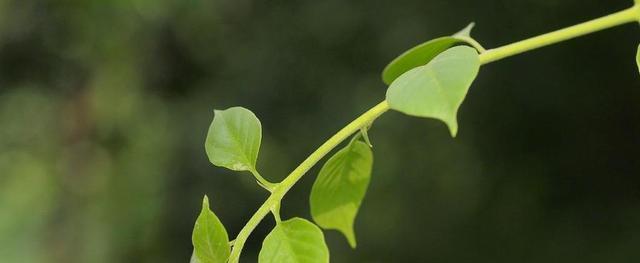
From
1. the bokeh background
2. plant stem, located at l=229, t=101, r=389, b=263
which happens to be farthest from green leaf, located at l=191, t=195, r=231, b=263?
the bokeh background

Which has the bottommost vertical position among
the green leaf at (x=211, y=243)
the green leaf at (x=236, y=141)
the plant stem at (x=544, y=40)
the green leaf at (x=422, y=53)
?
the green leaf at (x=211, y=243)

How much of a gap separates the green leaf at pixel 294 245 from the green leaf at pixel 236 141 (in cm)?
3

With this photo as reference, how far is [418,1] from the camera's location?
138 cm

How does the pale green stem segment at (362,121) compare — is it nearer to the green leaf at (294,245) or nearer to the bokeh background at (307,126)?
the green leaf at (294,245)

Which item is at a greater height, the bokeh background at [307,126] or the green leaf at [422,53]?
the green leaf at [422,53]

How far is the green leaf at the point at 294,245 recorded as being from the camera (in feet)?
0.66

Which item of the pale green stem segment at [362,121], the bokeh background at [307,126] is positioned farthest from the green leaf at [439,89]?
the bokeh background at [307,126]

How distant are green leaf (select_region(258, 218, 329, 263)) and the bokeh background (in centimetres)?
115

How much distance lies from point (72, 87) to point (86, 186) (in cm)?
21

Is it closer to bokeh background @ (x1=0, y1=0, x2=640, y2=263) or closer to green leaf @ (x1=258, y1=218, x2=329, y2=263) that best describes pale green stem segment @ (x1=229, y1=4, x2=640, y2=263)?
green leaf @ (x1=258, y1=218, x2=329, y2=263)

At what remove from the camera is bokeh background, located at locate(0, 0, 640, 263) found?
135 centimetres

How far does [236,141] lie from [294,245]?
41mm

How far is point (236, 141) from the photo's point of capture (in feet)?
0.76

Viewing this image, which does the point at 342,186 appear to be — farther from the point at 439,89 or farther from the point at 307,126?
the point at 307,126
